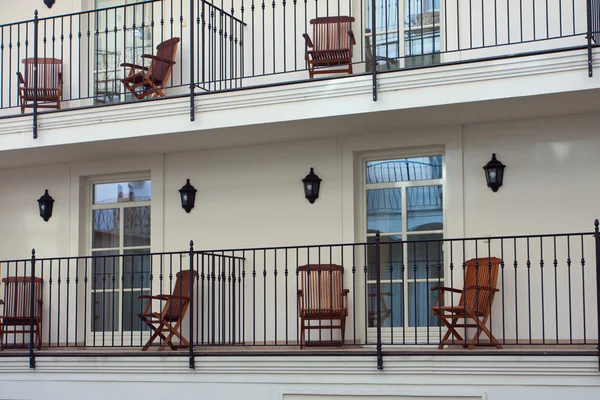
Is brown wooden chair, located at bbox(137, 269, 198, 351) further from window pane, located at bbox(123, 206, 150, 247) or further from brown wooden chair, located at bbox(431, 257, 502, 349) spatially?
brown wooden chair, located at bbox(431, 257, 502, 349)

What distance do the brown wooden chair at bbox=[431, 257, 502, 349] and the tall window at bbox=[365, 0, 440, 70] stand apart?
2.37 meters

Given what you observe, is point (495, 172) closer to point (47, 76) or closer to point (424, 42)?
point (424, 42)

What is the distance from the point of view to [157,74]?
10.2m

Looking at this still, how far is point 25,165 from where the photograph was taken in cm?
1110

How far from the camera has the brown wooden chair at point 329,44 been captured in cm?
938

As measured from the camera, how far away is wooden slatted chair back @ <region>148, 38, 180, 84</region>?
10156mm

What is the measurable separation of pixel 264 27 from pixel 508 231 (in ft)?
11.7

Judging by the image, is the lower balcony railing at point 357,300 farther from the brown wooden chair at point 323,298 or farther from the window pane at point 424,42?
the window pane at point 424,42

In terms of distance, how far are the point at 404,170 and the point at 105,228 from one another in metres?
3.85

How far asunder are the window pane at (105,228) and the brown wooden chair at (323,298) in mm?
2656

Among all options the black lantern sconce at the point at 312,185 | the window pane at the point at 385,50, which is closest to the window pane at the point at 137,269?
the black lantern sconce at the point at 312,185

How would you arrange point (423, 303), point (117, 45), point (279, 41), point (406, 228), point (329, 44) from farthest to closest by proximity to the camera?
point (117, 45) → point (279, 41) → point (329, 44) → point (406, 228) → point (423, 303)

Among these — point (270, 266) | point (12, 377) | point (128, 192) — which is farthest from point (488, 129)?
point (12, 377)

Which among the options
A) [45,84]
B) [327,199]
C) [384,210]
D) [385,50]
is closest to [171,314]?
[327,199]
